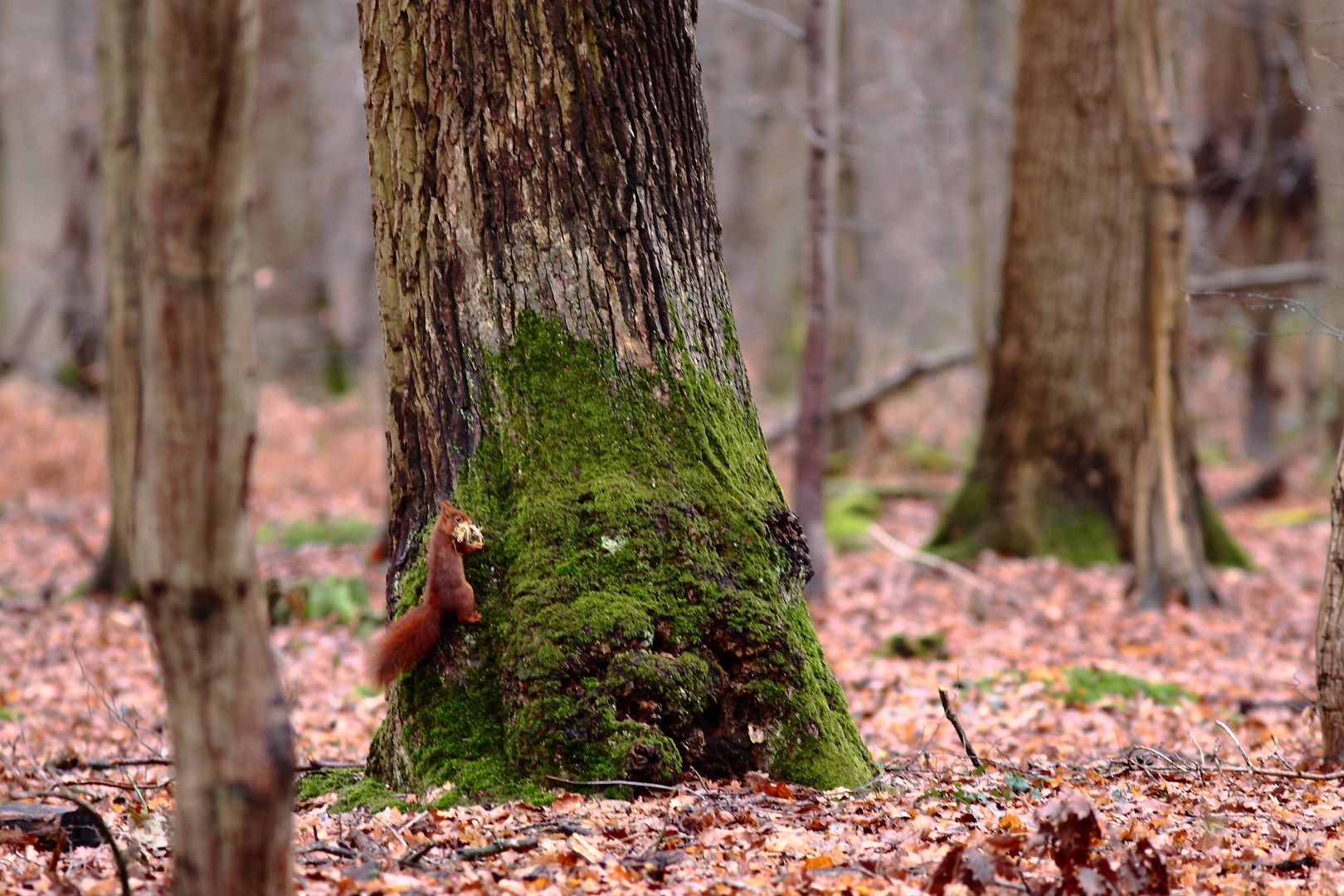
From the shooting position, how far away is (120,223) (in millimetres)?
7484

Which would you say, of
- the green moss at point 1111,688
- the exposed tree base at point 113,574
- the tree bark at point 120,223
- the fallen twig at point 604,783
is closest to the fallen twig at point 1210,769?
the green moss at point 1111,688

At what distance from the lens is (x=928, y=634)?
7.04m

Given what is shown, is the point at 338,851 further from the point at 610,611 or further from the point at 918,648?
the point at 918,648

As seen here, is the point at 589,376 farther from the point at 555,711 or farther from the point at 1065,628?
the point at 1065,628

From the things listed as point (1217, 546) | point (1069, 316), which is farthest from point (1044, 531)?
point (1069, 316)

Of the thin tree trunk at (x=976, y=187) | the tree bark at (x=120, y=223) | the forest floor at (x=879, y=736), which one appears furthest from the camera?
the thin tree trunk at (x=976, y=187)

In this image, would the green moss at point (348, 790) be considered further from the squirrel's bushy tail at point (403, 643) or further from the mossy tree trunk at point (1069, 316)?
the mossy tree trunk at point (1069, 316)

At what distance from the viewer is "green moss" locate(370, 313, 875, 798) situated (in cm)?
328

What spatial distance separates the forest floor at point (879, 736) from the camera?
280 centimetres

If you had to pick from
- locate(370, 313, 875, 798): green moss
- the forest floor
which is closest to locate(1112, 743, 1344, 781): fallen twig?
the forest floor

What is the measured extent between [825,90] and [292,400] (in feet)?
33.2

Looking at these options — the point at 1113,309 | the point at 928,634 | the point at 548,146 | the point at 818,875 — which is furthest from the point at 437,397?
the point at 1113,309

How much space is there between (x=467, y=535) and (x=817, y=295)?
17.7ft

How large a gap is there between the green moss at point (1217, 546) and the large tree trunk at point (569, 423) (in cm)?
650
